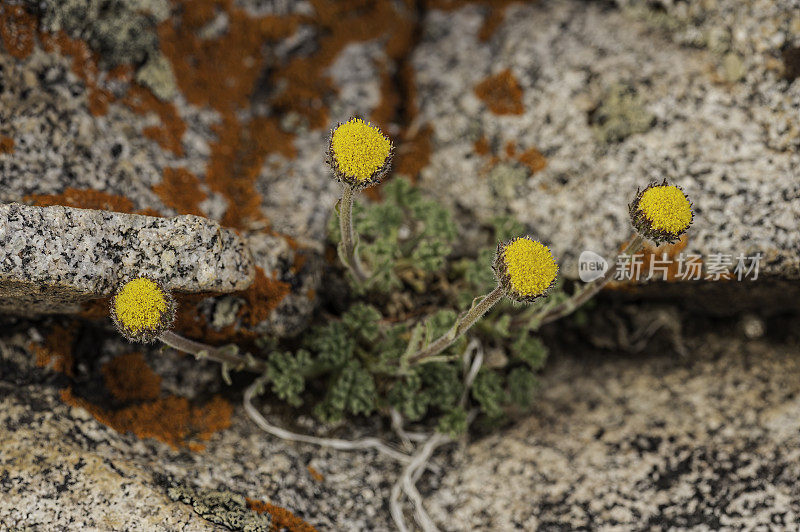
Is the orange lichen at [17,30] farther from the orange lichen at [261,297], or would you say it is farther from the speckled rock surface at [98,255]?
the orange lichen at [261,297]

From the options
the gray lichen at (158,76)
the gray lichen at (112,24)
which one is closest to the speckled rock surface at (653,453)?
the gray lichen at (158,76)

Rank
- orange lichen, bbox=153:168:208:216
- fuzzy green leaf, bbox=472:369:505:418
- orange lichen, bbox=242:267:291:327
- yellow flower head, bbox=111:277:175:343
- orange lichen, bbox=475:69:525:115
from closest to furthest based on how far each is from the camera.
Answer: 1. yellow flower head, bbox=111:277:175:343
2. orange lichen, bbox=242:267:291:327
3. orange lichen, bbox=153:168:208:216
4. fuzzy green leaf, bbox=472:369:505:418
5. orange lichen, bbox=475:69:525:115

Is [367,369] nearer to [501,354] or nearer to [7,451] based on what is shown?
[501,354]

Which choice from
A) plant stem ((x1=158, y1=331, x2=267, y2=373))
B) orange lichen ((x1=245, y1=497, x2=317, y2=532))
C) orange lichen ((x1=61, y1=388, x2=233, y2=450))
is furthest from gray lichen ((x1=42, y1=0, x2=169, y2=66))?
orange lichen ((x1=245, y1=497, x2=317, y2=532))

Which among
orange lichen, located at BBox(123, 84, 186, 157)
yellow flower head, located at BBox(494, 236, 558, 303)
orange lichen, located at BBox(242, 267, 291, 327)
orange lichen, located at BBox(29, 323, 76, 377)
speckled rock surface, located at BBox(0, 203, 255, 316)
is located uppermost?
orange lichen, located at BBox(123, 84, 186, 157)

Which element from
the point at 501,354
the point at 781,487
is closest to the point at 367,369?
the point at 501,354

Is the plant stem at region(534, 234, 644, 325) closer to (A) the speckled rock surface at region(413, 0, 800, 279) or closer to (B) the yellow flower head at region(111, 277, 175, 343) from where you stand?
(A) the speckled rock surface at region(413, 0, 800, 279)

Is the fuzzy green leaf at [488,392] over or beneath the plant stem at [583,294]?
beneath
